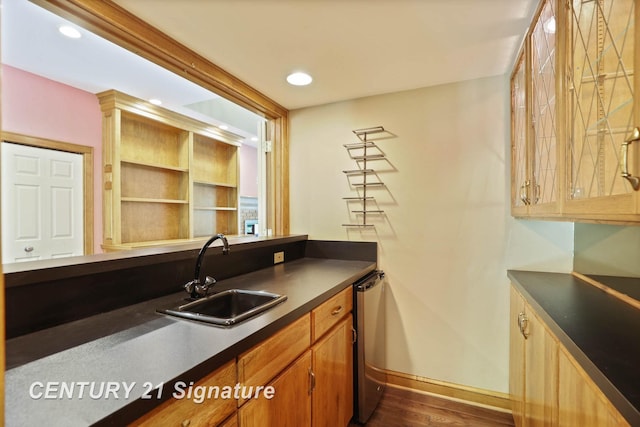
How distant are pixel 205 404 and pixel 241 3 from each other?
60.7 inches

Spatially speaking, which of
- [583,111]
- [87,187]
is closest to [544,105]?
[583,111]

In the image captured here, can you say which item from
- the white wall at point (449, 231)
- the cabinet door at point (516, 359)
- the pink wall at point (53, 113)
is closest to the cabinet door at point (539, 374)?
the cabinet door at point (516, 359)

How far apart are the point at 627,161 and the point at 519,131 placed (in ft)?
4.03

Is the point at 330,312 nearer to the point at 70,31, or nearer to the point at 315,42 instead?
the point at 315,42

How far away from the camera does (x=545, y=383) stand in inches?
48.6

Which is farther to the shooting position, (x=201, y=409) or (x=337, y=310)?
(x=337, y=310)

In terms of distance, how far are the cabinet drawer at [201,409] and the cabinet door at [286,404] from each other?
10 centimetres

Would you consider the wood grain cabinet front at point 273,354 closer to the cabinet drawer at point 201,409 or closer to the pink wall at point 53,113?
the cabinet drawer at point 201,409

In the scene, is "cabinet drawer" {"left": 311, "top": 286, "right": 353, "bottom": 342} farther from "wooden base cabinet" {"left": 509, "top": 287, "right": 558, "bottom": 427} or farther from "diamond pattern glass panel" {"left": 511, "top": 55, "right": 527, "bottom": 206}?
"diamond pattern glass panel" {"left": 511, "top": 55, "right": 527, "bottom": 206}

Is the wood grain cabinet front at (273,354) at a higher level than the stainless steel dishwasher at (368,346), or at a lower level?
higher

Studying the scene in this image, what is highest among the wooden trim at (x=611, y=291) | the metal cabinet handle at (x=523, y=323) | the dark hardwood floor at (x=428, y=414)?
the wooden trim at (x=611, y=291)

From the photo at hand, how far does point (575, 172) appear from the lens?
1.09 metres

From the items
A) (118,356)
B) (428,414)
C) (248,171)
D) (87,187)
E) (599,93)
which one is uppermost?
(248,171)

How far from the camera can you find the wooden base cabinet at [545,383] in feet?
2.78
